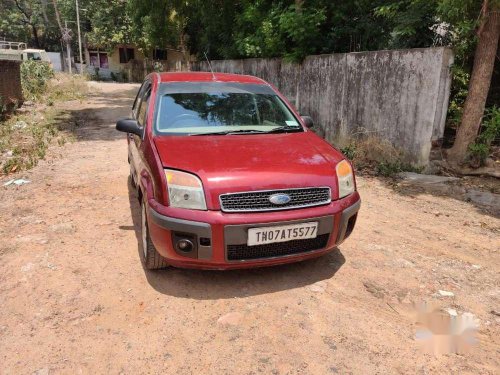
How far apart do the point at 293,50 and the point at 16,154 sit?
5848 mm

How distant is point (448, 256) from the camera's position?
3.79 metres

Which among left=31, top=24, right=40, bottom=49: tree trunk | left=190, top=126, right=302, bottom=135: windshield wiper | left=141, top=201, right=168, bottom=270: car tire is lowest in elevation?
left=141, top=201, right=168, bottom=270: car tire

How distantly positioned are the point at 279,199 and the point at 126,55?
1538 inches

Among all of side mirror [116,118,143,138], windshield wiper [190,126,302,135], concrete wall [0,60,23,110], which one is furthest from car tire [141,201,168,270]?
concrete wall [0,60,23,110]

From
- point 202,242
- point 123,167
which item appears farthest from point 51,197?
point 202,242

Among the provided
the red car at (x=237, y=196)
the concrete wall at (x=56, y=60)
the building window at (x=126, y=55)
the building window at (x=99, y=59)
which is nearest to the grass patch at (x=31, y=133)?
the red car at (x=237, y=196)

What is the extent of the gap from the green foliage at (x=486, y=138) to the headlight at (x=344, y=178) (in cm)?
340

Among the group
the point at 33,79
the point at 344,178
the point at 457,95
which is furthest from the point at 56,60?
the point at 344,178

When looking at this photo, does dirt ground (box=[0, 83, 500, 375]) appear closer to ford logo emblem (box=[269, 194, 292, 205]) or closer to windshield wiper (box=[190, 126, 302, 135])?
ford logo emblem (box=[269, 194, 292, 205])

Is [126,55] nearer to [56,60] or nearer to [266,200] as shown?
[56,60]

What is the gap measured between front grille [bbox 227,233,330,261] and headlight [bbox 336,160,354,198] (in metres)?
0.37

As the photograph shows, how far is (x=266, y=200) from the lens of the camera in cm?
284

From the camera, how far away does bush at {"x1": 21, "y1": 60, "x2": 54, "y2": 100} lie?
15.9 metres

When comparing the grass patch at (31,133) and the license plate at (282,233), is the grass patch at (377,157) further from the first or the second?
the grass patch at (31,133)
